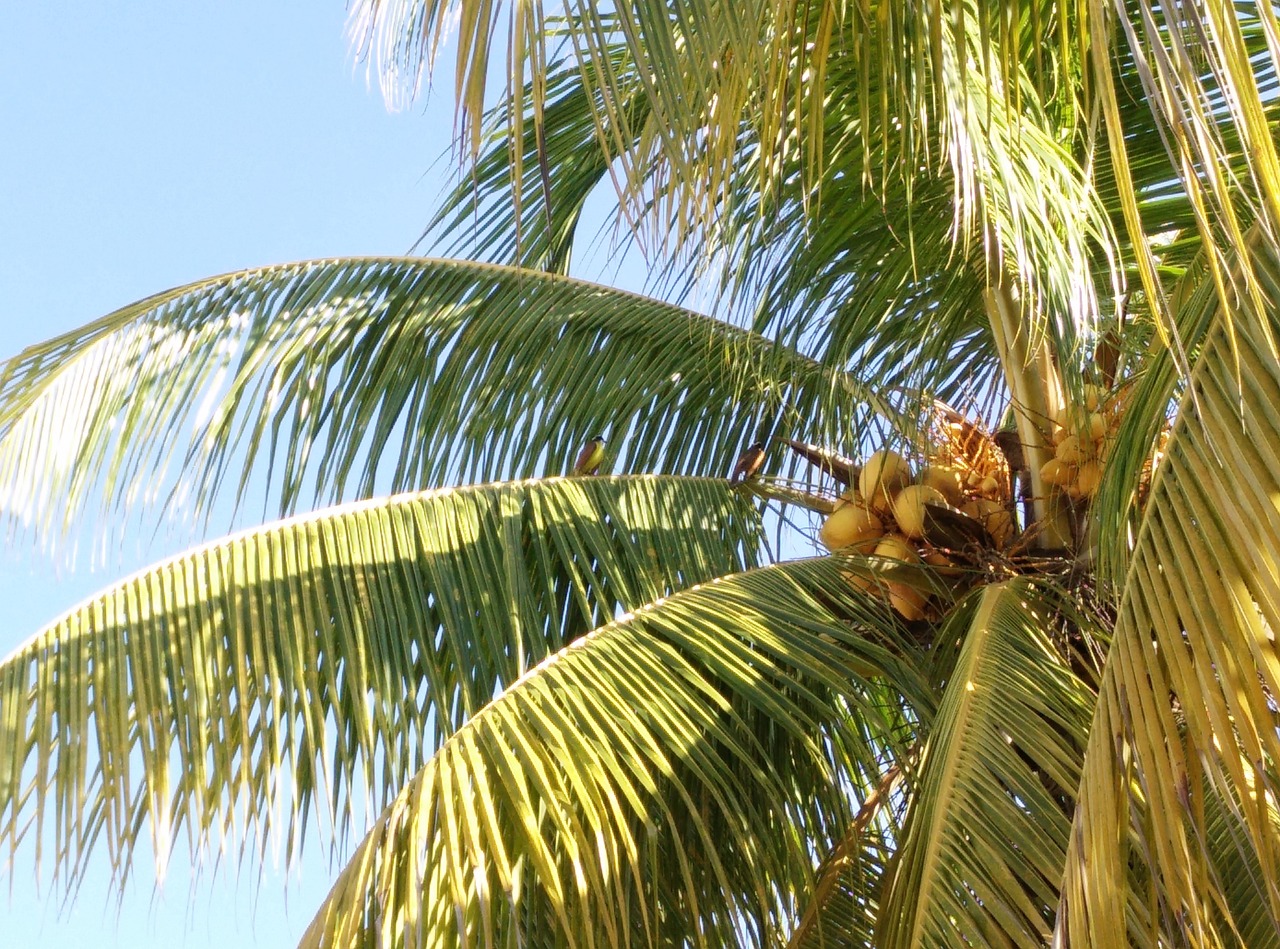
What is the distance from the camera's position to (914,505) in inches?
127

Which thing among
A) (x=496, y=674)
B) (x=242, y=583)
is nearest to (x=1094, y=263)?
(x=496, y=674)

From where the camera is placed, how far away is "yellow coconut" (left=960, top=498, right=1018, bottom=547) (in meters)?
3.31

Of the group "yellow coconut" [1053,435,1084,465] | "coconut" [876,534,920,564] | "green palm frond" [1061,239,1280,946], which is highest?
"yellow coconut" [1053,435,1084,465]

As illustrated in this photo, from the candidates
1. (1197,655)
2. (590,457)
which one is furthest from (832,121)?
(1197,655)

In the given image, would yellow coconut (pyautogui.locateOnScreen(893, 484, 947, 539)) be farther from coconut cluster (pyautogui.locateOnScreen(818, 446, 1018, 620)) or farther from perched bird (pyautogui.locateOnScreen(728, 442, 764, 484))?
perched bird (pyautogui.locateOnScreen(728, 442, 764, 484))

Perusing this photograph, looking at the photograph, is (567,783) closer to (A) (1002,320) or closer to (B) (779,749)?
(B) (779,749)

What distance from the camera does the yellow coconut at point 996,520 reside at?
3309 millimetres

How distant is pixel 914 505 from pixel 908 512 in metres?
0.02

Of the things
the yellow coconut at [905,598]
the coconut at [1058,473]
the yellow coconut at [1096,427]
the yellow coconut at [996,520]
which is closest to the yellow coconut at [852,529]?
the yellow coconut at [905,598]

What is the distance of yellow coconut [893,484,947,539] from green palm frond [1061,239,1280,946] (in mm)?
1235

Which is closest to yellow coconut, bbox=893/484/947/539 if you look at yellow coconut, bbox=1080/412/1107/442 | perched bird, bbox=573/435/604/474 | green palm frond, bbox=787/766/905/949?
yellow coconut, bbox=1080/412/1107/442

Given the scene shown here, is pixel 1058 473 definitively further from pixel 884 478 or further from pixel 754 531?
pixel 754 531

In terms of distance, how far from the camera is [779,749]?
321cm

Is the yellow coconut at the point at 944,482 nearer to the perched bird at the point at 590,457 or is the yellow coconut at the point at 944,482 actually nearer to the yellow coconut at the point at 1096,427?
the yellow coconut at the point at 1096,427
